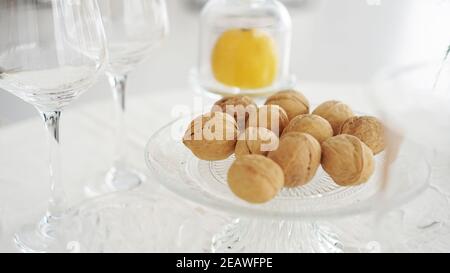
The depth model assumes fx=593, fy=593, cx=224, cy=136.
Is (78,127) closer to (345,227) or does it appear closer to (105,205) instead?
(105,205)

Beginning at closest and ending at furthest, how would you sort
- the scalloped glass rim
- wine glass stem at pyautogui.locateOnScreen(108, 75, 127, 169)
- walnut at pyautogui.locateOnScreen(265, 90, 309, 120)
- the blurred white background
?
the scalloped glass rim < walnut at pyautogui.locateOnScreen(265, 90, 309, 120) < wine glass stem at pyautogui.locateOnScreen(108, 75, 127, 169) < the blurred white background

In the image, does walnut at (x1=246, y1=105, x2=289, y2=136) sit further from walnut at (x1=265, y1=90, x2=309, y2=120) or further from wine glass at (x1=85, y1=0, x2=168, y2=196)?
wine glass at (x1=85, y1=0, x2=168, y2=196)

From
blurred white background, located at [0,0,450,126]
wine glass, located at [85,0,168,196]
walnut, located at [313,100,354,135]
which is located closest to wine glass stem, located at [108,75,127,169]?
wine glass, located at [85,0,168,196]

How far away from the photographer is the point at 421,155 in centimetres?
46

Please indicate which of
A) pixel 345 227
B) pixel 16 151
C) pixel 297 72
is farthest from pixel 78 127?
pixel 297 72

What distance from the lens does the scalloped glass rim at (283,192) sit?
38 centimetres

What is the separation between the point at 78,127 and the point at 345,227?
1.10 ft

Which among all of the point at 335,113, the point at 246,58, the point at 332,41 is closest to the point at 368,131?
the point at 335,113

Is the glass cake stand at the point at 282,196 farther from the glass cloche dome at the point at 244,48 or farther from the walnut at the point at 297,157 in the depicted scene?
the glass cloche dome at the point at 244,48

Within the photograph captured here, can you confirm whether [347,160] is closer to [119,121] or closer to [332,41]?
[119,121]

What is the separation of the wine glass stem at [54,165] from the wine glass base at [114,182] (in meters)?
0.05

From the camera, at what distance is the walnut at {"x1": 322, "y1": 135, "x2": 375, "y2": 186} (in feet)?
1.36

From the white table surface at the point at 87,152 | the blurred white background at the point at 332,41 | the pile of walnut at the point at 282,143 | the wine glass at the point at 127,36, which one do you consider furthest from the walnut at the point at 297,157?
the blurred white background at the point at 332,41

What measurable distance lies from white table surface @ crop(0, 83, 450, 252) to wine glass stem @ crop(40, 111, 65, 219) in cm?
2
